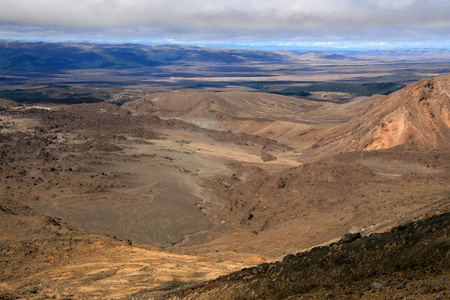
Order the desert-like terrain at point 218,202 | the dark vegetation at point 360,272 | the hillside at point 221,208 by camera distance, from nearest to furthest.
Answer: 1. the dark vegetation at point 360,272
2. the hillside at point 221,208
3. the desert-like terrain at point 218,202

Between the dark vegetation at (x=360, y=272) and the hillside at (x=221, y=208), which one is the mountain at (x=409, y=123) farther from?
the dark vegetation at (x=360, y=272)

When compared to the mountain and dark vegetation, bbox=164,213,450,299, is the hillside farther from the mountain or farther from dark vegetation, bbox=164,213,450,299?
the mountain

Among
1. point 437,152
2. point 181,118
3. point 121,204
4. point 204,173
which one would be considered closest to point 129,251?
point 121,204

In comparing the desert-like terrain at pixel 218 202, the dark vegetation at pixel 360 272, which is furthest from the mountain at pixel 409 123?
the dark vegetation at pixel 360 272

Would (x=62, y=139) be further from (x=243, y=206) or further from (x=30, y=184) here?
(x=243, y=206)

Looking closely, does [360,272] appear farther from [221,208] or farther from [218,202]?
[218,202]

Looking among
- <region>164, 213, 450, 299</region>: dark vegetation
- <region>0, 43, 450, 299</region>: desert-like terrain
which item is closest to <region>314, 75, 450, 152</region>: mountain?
<region>0, 43, 450, 299</region>: desert-like terrain
